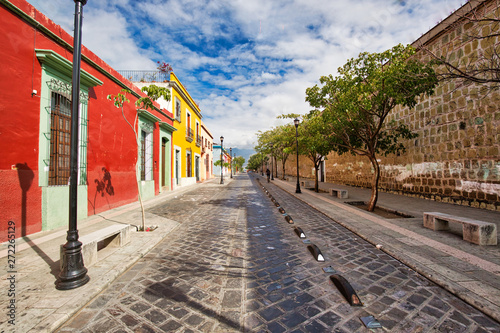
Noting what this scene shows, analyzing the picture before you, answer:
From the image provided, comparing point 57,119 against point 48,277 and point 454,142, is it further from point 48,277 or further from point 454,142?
point 454,142

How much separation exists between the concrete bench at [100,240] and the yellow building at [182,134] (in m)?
11.9

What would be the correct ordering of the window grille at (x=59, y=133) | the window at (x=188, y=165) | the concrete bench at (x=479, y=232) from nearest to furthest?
the concrete bench at (x=479, y=232), the window grille at (x=59, y=133), the window at (x=188, y=165)

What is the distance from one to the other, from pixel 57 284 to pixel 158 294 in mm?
1369

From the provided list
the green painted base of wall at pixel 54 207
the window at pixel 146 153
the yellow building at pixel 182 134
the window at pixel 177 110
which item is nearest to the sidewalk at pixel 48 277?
the green painted base of wall at pixel 54 207

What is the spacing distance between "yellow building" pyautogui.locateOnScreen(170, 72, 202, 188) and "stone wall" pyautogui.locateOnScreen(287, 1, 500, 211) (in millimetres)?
14521

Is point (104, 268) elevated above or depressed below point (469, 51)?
below

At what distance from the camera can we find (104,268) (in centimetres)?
343

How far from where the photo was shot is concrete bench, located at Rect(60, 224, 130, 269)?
3.45m

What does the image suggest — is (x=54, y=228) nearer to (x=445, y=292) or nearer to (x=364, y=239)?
(x=364, y=239)

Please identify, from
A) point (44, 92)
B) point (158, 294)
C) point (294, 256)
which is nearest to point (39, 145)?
point (44, 92)

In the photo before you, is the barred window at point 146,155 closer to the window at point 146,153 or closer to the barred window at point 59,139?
the window at point 146,153

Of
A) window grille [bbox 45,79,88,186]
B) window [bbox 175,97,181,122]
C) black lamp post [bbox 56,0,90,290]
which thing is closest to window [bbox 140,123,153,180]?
window grille [bbox 45,79,88,186]

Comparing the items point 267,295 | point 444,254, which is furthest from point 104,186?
point 444,254

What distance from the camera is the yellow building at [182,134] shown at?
16.7 metres
